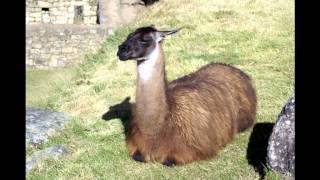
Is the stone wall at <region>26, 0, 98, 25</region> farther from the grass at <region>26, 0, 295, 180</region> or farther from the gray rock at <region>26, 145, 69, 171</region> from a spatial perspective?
the gray rock at <region>26, 145, 69, 171</region>

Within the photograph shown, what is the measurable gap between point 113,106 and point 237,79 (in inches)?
100

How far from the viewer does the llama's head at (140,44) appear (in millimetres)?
5598

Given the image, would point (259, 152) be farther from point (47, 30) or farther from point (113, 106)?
point (47, 30)

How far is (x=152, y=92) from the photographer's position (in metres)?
5.69

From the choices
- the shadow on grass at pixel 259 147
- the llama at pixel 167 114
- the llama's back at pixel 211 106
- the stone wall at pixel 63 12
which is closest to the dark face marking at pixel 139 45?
the llama at pixel 167 114

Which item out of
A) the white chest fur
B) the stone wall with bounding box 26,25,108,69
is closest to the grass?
the stone wall with bounding box 26,25,108,69

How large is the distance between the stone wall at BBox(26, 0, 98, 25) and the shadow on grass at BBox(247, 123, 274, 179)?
11.6m

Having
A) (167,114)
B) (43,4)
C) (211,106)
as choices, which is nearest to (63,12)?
(43,4)

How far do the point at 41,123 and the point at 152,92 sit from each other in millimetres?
2583

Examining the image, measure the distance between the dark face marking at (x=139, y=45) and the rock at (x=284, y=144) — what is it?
154 centimetres

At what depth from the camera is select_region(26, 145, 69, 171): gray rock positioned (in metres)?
6.43

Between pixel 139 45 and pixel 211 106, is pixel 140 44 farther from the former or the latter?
pixel 211 106
